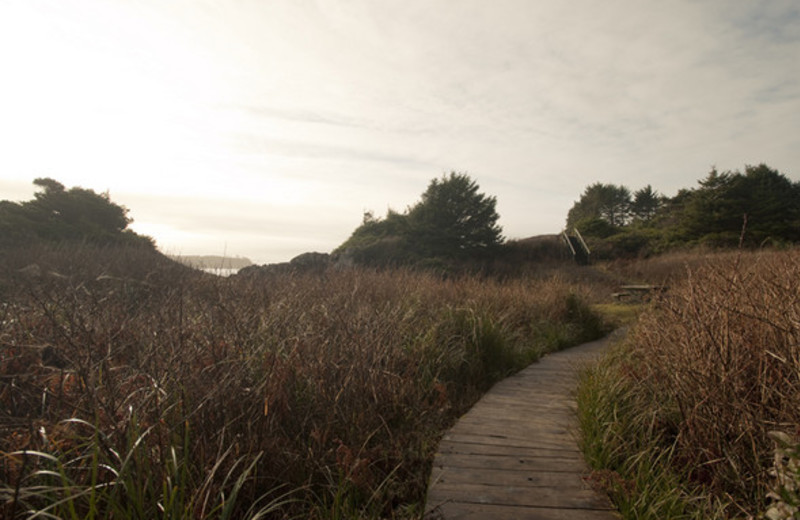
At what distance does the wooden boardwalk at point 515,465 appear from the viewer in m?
2.40

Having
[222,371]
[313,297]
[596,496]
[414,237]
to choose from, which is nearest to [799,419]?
[596,496]

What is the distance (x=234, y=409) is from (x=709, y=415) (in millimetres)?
3028

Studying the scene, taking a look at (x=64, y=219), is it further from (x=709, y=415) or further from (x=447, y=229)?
(x=709, y=415)

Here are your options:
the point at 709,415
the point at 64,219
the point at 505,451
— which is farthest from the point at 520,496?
the point at 64,219

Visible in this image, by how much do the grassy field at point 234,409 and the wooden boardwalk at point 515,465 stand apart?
0.72ft

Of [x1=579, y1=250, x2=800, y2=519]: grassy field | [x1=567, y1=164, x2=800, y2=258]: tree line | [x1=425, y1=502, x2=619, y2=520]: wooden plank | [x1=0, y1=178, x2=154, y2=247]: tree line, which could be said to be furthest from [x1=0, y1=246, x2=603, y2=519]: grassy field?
[x1=567, y1=164, x2=800, y2=258]: tree line

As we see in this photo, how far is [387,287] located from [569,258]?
15685 millimetres

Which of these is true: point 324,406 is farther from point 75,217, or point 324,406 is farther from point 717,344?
point 75,217

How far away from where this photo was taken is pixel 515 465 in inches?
115

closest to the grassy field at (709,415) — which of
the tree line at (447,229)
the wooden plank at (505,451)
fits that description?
the wooden plank at (505,451)

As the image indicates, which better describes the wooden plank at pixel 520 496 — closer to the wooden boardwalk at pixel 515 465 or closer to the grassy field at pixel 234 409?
the wooden boardwalk at pixel 515 465

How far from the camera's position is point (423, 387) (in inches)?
166

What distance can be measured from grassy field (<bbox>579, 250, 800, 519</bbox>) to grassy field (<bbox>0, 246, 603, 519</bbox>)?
135cm

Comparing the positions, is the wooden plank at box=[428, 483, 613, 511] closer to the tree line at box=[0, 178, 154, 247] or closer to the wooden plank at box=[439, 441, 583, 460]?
the wooden plank at box=[439, 441, 583, 460]
